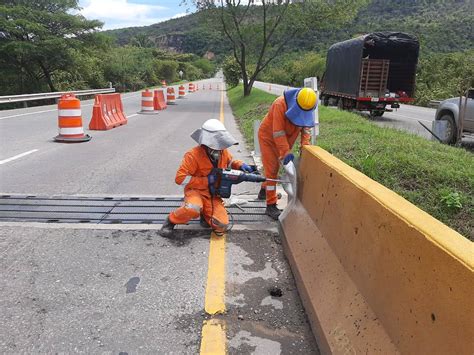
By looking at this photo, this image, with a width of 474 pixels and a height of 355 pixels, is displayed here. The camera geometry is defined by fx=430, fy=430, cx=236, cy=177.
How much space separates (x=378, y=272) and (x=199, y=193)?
246cm

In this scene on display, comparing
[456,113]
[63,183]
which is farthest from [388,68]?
[63,183]

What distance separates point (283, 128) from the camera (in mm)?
4609

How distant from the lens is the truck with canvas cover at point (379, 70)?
1648cm

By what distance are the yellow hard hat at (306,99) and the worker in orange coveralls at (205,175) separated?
829 mm

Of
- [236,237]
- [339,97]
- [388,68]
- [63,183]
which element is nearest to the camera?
[236,237]

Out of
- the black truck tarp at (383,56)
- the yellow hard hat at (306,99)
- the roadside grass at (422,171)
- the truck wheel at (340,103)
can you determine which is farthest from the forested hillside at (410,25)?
the yellow hard hat at (306,99)

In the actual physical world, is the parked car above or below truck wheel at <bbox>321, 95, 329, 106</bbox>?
above

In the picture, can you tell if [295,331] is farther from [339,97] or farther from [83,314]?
[339,97]

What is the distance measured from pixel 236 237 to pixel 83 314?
1.76 m

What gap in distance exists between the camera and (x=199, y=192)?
4324 mm

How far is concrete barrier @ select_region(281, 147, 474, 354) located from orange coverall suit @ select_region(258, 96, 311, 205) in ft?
3.63

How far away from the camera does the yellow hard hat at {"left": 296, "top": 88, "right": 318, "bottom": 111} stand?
4.36 metres

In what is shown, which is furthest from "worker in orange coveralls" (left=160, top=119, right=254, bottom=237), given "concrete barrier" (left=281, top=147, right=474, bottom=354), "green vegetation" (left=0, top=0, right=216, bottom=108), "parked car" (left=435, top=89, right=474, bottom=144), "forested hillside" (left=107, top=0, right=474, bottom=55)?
"green vegetation" (left=0, top=0, right=216, bottom=108)

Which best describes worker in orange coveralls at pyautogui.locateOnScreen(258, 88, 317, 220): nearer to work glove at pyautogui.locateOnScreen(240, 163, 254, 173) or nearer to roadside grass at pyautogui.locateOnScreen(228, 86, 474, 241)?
work glove at pyautogui.locateOnScreen(240, 163, 254, 173)
